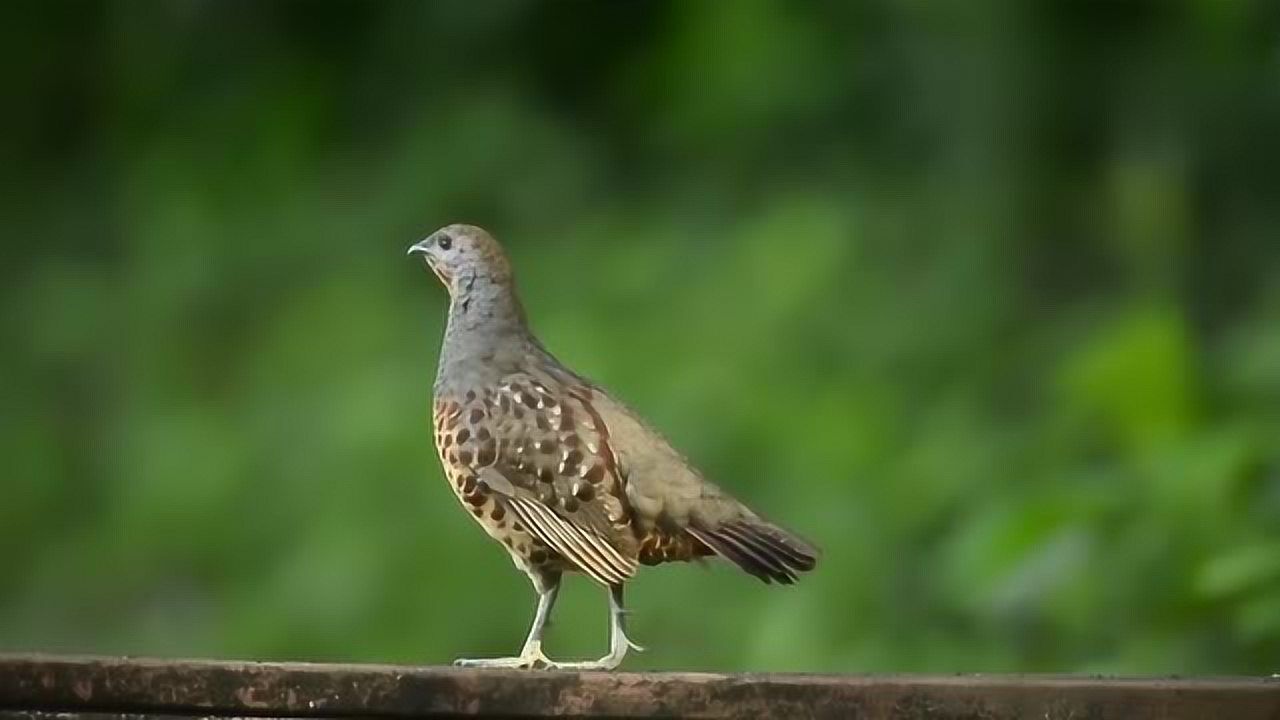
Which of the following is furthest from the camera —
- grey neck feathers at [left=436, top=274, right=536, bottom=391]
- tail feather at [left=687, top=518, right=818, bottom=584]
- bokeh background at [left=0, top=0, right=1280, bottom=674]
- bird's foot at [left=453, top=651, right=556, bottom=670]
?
bokeh background at [left=0, top=0, right=1280, bottom=674]

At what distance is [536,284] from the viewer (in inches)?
116

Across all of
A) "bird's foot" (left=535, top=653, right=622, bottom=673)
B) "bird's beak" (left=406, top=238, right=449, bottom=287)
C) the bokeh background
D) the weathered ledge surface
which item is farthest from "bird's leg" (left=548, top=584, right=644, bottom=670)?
the bokeh background

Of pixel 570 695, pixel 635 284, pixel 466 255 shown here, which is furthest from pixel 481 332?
pixel 635 284

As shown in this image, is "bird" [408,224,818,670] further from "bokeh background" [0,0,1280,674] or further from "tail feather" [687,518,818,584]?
"bokeh background" [0,0,1280,674]

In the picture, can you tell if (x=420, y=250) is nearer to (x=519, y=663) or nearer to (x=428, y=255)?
(x=428, y=255)

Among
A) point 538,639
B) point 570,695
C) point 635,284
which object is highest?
point 570,695

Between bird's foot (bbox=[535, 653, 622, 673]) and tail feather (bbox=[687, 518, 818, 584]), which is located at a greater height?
tail feather (bbox=[687, 518, 818, 584])

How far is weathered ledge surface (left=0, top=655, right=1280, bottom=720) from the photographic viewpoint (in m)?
1.38

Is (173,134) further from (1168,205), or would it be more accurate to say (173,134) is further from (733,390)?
(1168,205)

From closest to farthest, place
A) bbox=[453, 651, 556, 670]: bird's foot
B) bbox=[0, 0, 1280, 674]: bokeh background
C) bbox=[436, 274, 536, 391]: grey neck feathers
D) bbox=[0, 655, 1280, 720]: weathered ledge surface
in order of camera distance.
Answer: bbox=[0, 655, 1280, 720]: weathered ledge surface → bbox=[453, 651, 556, 670]: bird's foot → bbox=[436, 274, 536, 391]: grey neck feathers → bbox=[0, 0, 1280, 674]: bokeh background

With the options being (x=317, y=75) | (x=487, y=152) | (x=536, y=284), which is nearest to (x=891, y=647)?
(x=536, y=284)

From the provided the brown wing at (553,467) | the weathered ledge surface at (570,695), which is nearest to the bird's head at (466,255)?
the brown wing at (553,467)

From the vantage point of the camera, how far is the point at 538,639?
165cm

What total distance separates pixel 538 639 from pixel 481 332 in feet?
0.83
